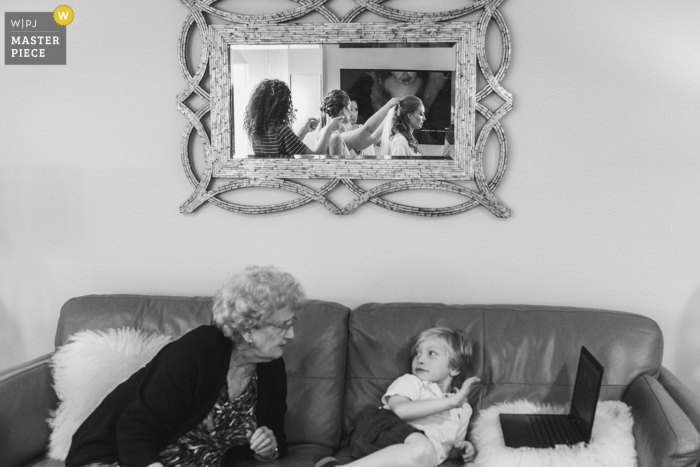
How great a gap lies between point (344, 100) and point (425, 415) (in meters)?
1.25

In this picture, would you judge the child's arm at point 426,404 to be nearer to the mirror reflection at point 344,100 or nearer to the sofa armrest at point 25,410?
the mirror reflection at point 344,100

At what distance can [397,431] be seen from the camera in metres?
1.90

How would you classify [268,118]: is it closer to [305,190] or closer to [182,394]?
[305,190]

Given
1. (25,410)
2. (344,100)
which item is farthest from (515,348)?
(25,410)

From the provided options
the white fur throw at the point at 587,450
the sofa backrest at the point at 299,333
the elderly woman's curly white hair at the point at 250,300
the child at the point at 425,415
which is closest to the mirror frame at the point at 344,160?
the sofa backrest at the point at 299,333

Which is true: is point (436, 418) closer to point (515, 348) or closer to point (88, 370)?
point (515, 348)

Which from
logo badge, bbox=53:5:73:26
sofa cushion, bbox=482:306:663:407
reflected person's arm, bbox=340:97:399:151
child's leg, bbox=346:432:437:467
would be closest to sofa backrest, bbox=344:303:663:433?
sofa cushion, bbox=482:306:663:407

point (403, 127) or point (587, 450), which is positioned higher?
point (403, 127)

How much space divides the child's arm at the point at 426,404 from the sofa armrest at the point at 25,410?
117 centimetres

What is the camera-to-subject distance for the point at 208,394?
170 cm

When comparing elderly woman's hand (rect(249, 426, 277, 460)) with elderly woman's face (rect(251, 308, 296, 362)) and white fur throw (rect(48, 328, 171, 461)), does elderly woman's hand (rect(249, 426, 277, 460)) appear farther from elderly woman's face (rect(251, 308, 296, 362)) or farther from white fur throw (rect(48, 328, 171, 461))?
white fur throw (rect(48, 328, 171, 461))

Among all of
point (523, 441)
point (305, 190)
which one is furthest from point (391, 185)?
point (523, 441)

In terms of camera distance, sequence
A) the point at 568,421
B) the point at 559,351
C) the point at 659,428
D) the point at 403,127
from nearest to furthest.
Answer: the point at 659,428, the point at 568,421, the point at 559,351, the point at 403,127

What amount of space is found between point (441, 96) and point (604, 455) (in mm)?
1403
